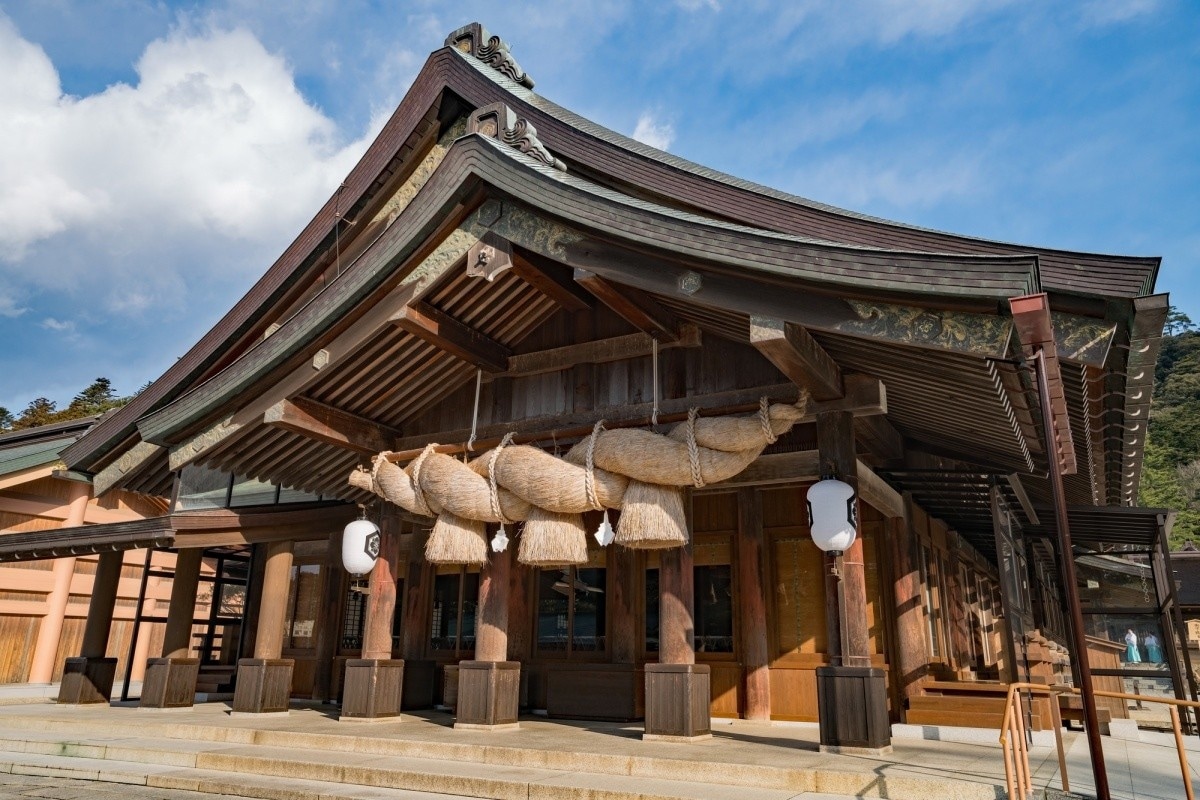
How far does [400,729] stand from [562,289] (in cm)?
Answer: 443

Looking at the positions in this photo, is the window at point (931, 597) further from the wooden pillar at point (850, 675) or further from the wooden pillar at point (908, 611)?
the wooden pillar at point (850, 675)

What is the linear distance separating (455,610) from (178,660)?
3411 mm

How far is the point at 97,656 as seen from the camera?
1115cm

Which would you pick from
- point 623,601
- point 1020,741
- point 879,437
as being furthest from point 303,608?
point 1020,741

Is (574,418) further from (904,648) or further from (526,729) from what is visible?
(904,648)

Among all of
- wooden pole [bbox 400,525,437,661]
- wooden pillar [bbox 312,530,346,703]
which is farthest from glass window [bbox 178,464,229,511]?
wooden pole [bbox 400,525,437,661]

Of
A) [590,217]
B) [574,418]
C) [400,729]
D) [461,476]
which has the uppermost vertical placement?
[590,217]

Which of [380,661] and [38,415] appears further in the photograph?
[38,415]

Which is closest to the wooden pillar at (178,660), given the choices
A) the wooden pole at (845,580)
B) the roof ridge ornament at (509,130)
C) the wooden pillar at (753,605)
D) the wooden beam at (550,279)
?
the wooden beam at (550,279)

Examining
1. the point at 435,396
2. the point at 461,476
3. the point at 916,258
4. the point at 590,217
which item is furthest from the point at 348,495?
the point at 916,258

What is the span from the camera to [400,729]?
768 cm

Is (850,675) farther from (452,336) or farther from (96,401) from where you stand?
(96,401)

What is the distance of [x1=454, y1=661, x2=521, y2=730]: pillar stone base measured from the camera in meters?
7.58

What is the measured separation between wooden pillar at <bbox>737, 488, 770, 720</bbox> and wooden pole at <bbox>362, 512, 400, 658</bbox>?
3.82 metres
